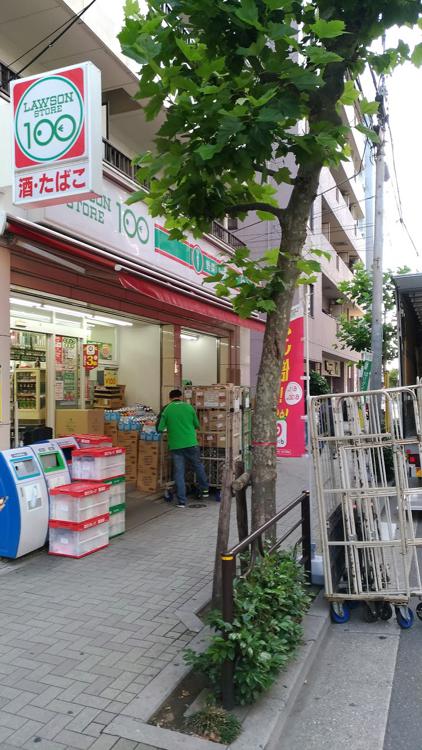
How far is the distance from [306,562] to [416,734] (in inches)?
76.3

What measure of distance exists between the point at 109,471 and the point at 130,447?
2752 mm

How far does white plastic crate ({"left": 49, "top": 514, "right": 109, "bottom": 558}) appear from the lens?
18.8 ft

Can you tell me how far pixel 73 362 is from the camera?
31.6 feet

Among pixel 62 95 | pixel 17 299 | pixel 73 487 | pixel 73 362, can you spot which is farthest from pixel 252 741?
pixel 73 362

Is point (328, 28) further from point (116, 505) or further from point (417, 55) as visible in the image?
point (116, 505)

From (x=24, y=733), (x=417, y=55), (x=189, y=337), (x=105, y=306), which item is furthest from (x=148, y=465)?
(x=417, y=55)

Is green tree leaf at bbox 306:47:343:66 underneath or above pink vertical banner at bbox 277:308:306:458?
above

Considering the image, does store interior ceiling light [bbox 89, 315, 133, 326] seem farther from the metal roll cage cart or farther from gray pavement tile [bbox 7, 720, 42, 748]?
gray pavement tile [bbox 7, 720, 42, 748]

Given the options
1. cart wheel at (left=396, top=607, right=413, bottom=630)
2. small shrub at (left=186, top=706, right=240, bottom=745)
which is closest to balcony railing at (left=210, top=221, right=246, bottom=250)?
cart wheel at (left=396, top=607, right=413, bottom=630)

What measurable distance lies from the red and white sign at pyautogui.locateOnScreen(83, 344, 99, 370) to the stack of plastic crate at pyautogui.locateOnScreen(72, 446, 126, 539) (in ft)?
11.6

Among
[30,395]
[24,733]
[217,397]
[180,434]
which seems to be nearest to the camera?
[24,733]

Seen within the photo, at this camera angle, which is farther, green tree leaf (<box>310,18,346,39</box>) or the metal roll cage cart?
the metal roll cage cart

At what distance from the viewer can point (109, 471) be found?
255 inches

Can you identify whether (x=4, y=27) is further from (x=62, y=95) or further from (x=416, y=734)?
(x=416, y=734)
